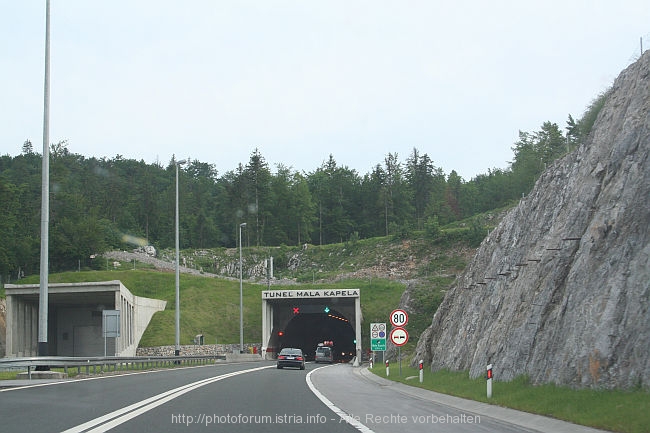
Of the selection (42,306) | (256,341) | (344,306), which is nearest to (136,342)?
(256,341)

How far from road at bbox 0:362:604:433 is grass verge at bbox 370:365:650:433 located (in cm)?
117

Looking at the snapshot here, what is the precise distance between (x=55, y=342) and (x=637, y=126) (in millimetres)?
59956

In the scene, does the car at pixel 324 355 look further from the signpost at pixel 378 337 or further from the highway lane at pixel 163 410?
the highway lane at pixel 163 410

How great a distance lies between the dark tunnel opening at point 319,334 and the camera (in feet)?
270

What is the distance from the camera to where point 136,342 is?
65062 mm

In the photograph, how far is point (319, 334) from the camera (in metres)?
95.4

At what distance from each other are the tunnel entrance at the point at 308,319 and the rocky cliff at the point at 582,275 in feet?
104

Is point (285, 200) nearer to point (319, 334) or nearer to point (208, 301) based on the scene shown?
point (319, 334)

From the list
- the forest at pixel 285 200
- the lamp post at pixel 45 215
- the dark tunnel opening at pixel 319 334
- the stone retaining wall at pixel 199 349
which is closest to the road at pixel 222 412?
the lamp post at pixel 45 215

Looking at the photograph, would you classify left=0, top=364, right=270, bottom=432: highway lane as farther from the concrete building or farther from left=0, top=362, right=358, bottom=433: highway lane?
the concrete building

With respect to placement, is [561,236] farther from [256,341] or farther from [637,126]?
[256,341]

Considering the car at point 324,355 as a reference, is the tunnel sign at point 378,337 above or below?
above

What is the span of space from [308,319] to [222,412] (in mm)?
72723

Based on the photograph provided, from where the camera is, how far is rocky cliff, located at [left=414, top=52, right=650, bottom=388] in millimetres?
15820
